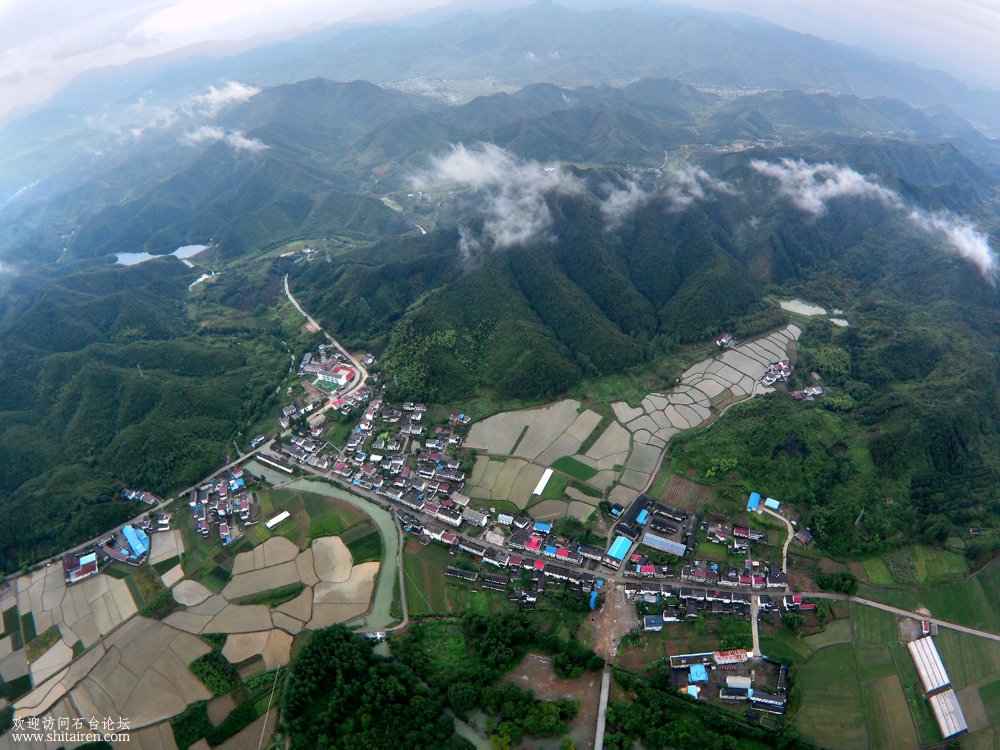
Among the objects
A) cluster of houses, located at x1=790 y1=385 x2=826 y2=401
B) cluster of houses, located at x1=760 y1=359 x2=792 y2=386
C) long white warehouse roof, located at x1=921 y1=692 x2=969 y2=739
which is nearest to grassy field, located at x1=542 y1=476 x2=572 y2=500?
long white warehouse roof, located at x1=921 y1=692 x2=969 y2=739

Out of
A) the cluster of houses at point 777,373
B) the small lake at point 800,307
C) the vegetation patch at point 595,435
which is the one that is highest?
the cluster of houses at point 777,373

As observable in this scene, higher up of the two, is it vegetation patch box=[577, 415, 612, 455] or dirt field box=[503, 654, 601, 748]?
dirt field box=[503, 654, 601, 748]

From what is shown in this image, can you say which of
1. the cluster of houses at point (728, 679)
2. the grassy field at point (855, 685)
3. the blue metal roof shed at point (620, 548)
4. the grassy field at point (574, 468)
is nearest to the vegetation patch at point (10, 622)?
the grassy field at point (574, 468)

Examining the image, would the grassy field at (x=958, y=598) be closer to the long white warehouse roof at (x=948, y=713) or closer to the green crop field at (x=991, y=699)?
the green crop field at (x=991, y=699)

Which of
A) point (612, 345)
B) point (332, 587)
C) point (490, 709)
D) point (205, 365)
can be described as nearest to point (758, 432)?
point (612, 345)

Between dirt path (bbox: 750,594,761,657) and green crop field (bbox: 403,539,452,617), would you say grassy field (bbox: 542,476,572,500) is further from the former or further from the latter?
dirt path (bbox: 750,594,761,657)

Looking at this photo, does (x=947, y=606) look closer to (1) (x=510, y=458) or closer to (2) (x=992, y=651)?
(2) (x=992, y=651)
